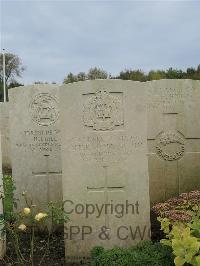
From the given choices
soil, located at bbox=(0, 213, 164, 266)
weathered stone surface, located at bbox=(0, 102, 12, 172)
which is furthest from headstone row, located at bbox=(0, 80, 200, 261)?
weathered stone surface, located at bbox=(0, 102, 12, 172)

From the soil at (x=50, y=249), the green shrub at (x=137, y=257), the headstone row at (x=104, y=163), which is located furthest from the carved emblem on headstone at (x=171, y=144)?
the green shrub at (x=137, y=257)

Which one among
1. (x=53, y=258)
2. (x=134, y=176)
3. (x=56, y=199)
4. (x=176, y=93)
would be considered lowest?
(x=53, y=258)

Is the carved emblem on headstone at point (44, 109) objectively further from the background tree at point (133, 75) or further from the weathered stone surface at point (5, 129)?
the background tree at point (133, 75)

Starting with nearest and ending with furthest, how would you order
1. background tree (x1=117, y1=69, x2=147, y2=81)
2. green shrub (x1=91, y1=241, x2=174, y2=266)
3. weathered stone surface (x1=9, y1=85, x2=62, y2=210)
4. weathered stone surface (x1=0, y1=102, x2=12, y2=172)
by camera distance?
green shrub (x1=91, y1=241, x2=174, y2=266), weathered stone surface (x1=9, y1=85, x2=62, y2=210), weathered stone surface (x1=0, y1=102, x2=12, y2=172), background tree (x1=117, y1=69, x2=147, y2=81)

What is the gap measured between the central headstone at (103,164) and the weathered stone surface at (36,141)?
53.1 inches

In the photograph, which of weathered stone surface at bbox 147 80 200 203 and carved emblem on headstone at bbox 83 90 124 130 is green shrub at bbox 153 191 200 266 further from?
weathered stone surface at bbox 147 80 200 203

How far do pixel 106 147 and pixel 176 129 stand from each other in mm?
2279

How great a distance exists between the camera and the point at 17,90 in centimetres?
633

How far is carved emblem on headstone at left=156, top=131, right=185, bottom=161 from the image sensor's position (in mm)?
7133

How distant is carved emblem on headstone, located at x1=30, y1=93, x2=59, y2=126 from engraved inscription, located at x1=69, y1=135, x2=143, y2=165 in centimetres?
141

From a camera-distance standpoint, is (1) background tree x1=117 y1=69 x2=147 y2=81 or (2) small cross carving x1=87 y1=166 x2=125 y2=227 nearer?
(2) small cross carving x1=87 y1=166 x2=125 y2=227

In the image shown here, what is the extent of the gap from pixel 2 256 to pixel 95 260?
132 cm

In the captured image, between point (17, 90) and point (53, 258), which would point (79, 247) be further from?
point (17, 90)

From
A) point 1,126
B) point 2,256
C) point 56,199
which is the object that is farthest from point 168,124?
point 1,126
